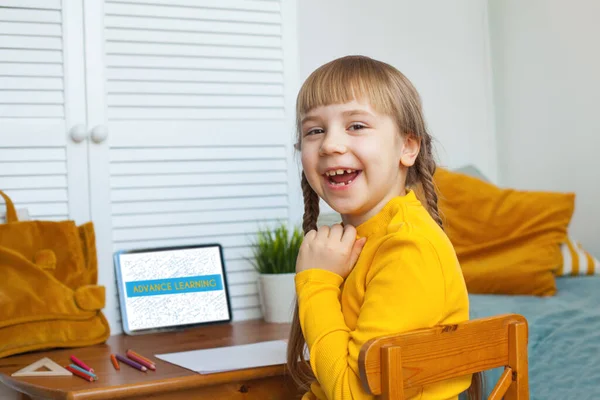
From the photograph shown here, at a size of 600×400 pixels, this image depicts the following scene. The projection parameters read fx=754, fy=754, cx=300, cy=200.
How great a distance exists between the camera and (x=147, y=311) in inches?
68.5

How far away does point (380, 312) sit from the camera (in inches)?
36.9

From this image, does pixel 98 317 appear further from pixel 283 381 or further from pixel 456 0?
pixel 456 0

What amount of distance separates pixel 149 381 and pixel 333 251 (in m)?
0.36

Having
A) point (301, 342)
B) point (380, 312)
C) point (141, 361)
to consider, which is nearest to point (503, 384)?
point (380, 312)

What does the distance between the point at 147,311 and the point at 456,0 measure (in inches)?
54.8

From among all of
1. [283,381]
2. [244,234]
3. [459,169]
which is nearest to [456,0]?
[459,169]

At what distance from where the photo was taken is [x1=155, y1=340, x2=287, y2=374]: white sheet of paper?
125cm

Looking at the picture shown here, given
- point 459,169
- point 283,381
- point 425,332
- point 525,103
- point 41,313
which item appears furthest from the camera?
point 525,103

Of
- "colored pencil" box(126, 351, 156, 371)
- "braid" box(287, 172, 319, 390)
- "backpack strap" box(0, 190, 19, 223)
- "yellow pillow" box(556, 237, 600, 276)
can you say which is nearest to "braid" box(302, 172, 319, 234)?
"braid" box(287, 172, 319, 390)

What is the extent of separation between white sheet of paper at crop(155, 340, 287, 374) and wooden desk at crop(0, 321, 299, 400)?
1cm

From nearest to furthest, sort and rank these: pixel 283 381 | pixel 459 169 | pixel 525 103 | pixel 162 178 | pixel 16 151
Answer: pixel 283 381 < pixel 16 151 < pixel 162 178 < pixel 459 169 < pixel 525 103

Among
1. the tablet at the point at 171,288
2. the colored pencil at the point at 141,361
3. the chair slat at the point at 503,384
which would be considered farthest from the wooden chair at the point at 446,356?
the tablet at the point at 171,288

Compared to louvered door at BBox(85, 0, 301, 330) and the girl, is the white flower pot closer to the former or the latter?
louvered door at BBox(85, 0, 301, 330)

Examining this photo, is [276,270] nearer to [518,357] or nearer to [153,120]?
[153,120]
